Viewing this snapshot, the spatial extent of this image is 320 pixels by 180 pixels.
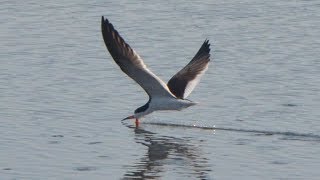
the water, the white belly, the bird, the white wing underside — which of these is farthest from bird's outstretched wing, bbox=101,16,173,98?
the white wing underside

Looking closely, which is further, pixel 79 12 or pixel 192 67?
pixel 79 12

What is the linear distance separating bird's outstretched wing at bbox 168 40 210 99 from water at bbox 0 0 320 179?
364 millimetres

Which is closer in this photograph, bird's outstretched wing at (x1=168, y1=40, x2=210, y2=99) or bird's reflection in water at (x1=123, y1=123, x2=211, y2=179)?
bird's reflection in water at (x1=123, y1=123, x2=211, y2=179)

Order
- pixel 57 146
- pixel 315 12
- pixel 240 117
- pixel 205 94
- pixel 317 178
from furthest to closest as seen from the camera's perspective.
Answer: pixel 315 12 < pixel 205 94 < pixel 240 117 < pixel 57 146 < pixel 317 178

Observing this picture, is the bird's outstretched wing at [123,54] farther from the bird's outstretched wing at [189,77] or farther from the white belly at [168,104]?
the bird's outstretched wing at [189,77]

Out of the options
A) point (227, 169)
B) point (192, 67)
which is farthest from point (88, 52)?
point (227, 169)

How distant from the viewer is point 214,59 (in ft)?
61.8

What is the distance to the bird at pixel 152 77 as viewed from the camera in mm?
14414

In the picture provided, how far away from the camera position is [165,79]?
17562mm

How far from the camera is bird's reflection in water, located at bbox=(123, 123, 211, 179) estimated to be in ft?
41.4

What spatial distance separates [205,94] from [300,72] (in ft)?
5.78

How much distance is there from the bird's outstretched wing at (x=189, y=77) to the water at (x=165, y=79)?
0.36m

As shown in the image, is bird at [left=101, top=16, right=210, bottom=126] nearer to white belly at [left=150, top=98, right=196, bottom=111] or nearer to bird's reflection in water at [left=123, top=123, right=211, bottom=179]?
white belly at [left=150, top=98, right=196, bottom=111]

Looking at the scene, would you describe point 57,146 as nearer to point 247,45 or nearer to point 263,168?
point 263,168
